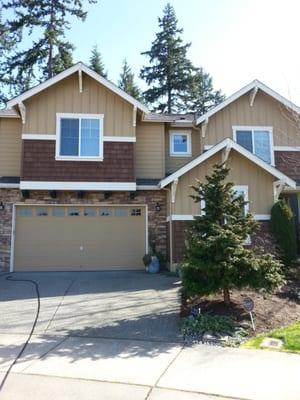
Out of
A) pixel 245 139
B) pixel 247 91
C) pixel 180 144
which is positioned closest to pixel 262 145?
pixel 245 139

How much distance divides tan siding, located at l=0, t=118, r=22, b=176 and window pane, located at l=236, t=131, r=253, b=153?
864 centimetres

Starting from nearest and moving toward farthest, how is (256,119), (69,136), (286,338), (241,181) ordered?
(286,338) < (241,181) < (69,136) < (256,119)

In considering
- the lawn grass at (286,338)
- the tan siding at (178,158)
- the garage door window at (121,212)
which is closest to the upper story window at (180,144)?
the tan siding at (178,158)

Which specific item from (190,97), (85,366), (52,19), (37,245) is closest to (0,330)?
(85,366)

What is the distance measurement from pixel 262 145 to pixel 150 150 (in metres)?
4.59

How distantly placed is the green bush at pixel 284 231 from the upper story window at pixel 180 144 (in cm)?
445

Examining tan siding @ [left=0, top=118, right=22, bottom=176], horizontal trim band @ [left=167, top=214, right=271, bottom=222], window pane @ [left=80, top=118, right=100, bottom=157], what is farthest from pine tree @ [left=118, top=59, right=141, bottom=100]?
horizontal trim band @ [left=167, top=214, right=271, bottom=222]

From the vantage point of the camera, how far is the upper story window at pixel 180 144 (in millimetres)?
15844

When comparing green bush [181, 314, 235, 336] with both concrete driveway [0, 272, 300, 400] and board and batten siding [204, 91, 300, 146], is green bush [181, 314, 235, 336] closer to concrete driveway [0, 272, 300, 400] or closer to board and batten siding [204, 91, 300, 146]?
concrete driveway [0, 272, 300, 400]

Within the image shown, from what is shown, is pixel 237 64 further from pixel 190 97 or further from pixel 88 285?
pixel 190 97

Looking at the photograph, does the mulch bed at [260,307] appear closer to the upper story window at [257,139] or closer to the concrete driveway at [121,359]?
the concrete driveway at [121,359]

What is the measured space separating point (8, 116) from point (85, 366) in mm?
11768

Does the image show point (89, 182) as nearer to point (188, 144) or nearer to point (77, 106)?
point (77, 106)

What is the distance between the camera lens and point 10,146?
1476 centimetres
